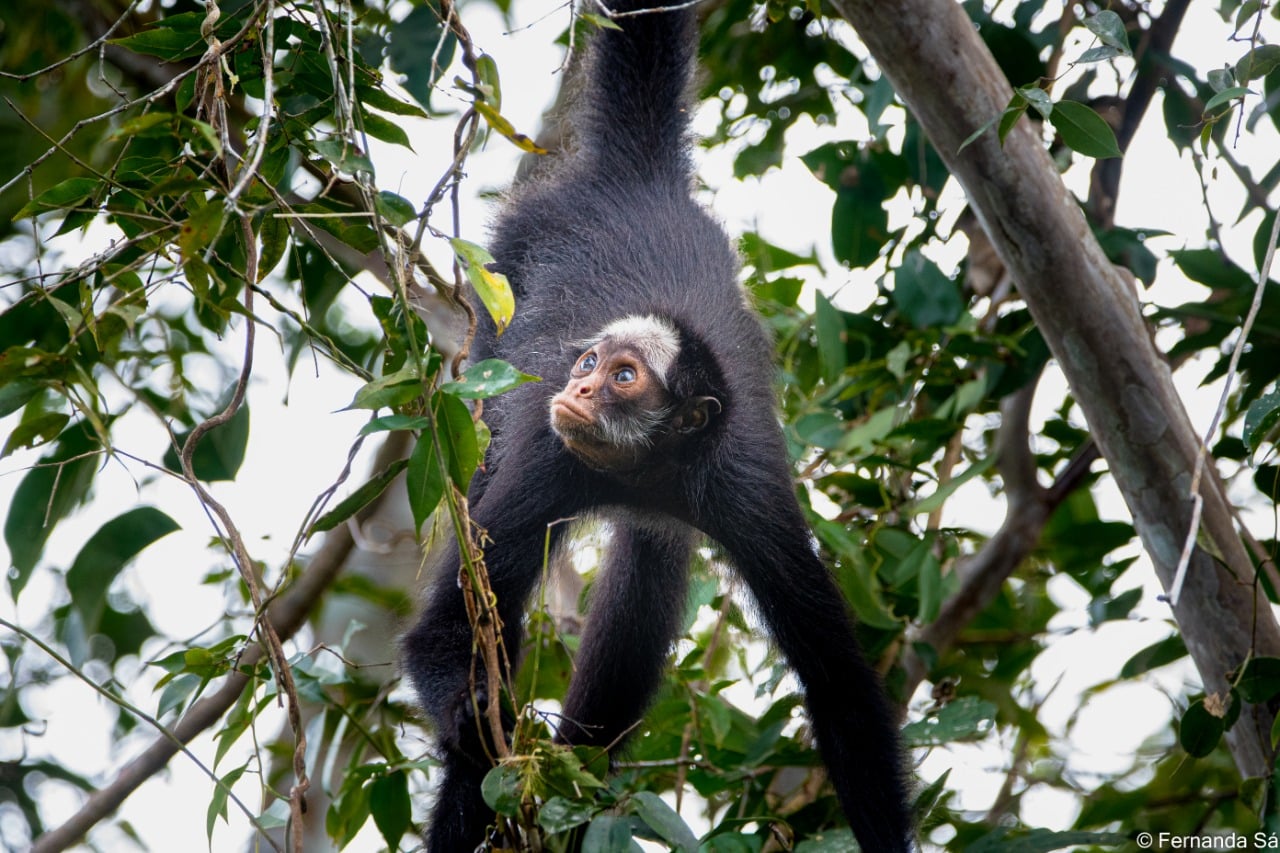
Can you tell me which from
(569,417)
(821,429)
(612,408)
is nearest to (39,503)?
(569,417)

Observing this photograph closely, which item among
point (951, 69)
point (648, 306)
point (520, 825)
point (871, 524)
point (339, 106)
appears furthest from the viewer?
point (871, 524)

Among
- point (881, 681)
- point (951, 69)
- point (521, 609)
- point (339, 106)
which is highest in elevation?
point (951, 69)

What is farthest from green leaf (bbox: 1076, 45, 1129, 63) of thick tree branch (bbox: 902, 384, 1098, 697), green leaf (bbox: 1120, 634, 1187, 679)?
green leaf (bbox: 1120, 634, 1187, 679)

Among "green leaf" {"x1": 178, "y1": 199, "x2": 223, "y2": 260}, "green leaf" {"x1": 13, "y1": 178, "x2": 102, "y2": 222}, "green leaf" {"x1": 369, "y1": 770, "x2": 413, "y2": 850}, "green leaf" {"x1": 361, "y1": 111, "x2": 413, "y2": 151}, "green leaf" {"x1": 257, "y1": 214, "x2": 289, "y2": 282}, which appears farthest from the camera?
"green leaf" {"x1": 369, "y1": 770, "x2": 413, "y2": 850}

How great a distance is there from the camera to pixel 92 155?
4.29 m

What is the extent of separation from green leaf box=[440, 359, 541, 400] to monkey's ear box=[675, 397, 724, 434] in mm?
2149

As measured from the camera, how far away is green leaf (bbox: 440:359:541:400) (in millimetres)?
2469

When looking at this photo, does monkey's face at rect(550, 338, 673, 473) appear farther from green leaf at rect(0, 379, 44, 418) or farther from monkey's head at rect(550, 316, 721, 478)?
green leaf at rect(0, 379, 44, 418)

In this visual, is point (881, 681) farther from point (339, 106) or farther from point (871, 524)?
point (339, 106)

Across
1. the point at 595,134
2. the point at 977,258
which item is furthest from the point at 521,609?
the point at 977,258

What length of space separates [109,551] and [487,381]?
7.54 feet

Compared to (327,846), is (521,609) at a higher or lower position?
higher

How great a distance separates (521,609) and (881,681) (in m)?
1.35

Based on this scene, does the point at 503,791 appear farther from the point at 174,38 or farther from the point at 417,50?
the point at 417,50
